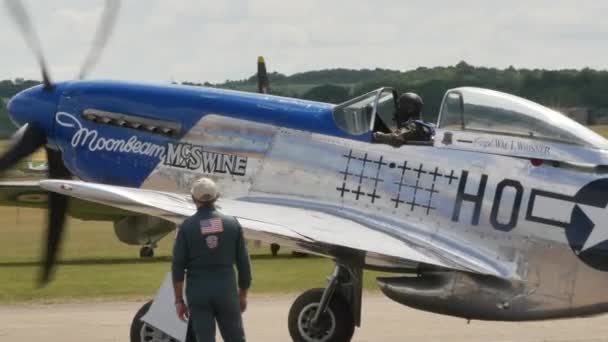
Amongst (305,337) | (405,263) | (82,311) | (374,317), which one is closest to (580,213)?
(405,263)

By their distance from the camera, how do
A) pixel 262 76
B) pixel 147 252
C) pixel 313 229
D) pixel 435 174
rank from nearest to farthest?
pixel 313 229 < pixel 435 174 < pixel 262 76 < pixel 147 252


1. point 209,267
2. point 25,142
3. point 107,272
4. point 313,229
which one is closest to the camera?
point 209,267

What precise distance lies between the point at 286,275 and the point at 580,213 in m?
11.2

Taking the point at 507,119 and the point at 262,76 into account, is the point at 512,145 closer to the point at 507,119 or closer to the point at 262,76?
the point at 507,119

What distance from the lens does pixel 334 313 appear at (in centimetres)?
1066

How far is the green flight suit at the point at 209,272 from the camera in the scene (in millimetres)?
8477

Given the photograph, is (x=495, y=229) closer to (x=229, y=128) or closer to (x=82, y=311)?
(x=229, y=128)

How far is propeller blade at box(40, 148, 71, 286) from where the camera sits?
39.0 feet

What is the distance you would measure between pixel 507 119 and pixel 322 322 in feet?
7.20

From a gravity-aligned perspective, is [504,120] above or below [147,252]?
above

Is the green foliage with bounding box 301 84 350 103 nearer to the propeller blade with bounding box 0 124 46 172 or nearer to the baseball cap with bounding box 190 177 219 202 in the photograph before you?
the propeller blade with bounding box 0 124 46 172

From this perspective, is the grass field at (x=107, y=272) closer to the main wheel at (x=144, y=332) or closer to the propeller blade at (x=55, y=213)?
the propeller blade at (x=55, y=213)

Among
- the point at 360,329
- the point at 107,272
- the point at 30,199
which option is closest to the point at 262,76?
the point at 107,272

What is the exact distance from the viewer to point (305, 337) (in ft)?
35.1
